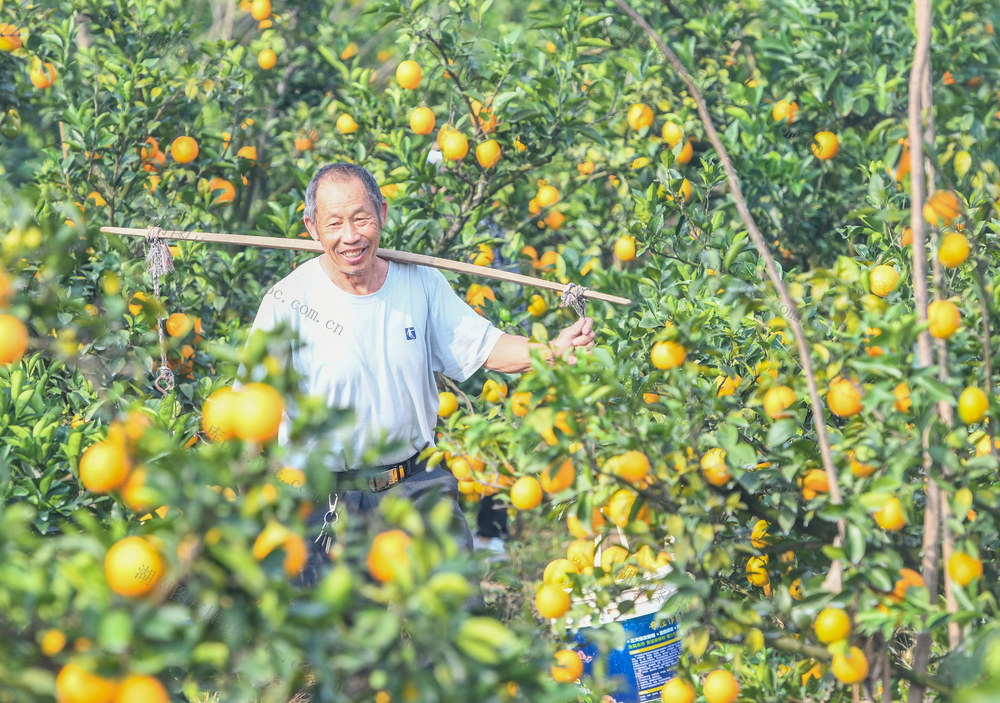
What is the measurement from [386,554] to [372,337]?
1.36m

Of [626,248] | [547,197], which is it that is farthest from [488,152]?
[626,248]

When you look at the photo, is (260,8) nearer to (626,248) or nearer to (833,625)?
(626,248)

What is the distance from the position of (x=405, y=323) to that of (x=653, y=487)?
1032 mm

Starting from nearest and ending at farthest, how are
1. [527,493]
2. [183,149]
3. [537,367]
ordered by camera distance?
[537,367]
[527,493]
[183,149]

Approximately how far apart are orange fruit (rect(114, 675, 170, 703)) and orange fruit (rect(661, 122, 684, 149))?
3009mm

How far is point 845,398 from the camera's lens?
1878 mm

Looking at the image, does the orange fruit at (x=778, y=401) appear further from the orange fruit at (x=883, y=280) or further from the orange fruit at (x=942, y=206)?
the orange fruit at (x=883, y=280)

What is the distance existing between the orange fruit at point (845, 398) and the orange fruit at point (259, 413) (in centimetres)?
109

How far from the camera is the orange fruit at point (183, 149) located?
379cm

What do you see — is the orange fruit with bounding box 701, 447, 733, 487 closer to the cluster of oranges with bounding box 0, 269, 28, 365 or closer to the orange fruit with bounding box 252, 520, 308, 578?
the orange fruit with bounding box 252, 520, 308, 578

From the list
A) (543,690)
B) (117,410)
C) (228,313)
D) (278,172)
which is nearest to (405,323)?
(117,410)

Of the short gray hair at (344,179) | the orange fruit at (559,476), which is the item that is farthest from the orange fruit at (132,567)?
the short gray hair at (344,179)

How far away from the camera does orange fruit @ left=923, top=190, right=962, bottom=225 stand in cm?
180

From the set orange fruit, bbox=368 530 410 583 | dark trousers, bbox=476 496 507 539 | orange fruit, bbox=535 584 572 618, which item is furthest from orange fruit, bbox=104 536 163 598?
dark trousers, bbox=476 496 507 539
